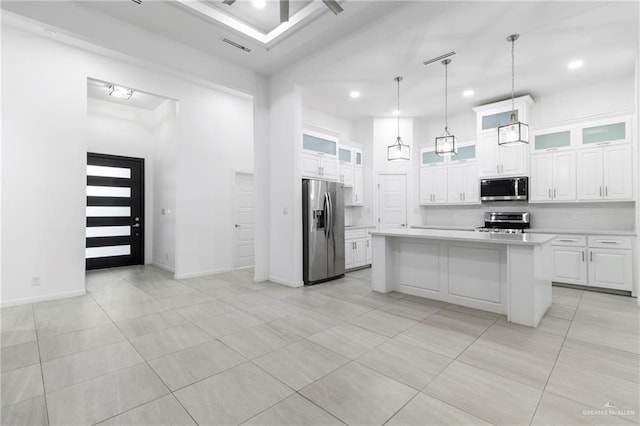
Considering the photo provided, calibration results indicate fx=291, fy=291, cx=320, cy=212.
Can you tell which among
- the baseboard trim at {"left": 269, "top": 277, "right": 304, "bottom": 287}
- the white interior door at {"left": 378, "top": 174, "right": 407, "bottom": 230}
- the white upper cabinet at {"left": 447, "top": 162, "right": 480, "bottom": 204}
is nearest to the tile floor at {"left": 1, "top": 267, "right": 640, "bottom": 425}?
the baseboard trim at {"left": 269, "top": 277, "right": 304, "bottom": 287}

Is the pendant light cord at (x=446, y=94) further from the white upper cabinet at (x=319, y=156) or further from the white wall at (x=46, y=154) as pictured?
the white wall at (x=46, y=154)

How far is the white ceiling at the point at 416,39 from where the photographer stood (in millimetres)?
3150

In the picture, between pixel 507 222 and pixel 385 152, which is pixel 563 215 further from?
pixel 385 152

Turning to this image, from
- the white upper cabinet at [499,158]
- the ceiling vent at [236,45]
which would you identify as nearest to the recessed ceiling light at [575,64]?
the white upper cabinet at [499,158]

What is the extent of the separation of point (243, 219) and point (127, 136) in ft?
10.5

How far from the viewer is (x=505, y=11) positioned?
3035 millimetres

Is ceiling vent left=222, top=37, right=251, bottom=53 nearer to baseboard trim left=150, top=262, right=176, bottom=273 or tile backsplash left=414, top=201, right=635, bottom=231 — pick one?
baseboard trim left=150, top=262, right=176, bottom=273

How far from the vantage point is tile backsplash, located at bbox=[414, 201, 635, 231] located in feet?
15.8

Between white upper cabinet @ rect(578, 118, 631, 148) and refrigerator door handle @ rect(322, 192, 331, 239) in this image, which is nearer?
white upper cabinet @ rect(578, 118, 631, 148)

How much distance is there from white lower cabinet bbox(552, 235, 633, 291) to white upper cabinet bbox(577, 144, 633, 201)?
0.80 meters

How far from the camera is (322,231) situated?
4.98 metres

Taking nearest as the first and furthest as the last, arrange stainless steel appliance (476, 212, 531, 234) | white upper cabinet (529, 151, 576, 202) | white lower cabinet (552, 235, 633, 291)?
1. white lower cabinet (552, 235, 633, 291)
2. white upper cabinet (529, 151, 576, 202)
3. stainless steel appliance (476, 212, 531, 234)

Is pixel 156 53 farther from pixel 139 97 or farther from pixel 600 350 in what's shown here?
pixel 600 350

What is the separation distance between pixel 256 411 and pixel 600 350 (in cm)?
293
